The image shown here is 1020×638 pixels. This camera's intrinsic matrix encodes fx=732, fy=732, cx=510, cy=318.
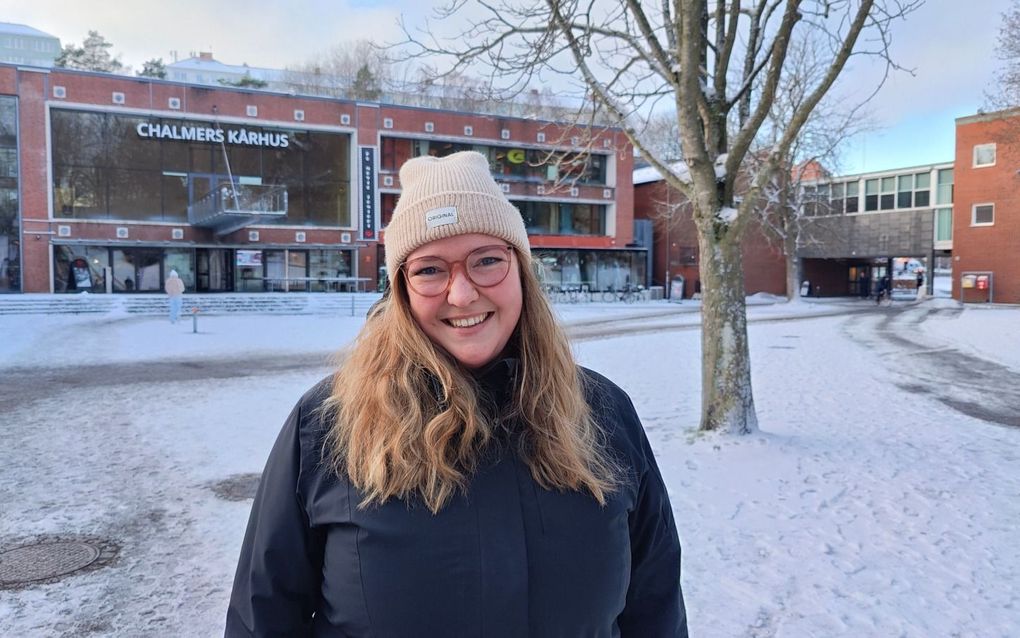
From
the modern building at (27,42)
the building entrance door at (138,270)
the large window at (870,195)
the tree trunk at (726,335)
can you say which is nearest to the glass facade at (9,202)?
the building entrance door at (138,270)

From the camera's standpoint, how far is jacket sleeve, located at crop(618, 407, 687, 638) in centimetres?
202

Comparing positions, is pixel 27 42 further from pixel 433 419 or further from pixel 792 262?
pixel 433 419

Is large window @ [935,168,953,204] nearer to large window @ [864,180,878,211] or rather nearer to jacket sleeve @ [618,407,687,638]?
large window @ [864,180,878,211]

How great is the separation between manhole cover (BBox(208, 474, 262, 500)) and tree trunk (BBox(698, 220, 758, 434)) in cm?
481

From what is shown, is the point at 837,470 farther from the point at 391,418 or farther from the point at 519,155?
the point at 519,155

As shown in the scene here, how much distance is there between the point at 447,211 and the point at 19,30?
4817 inches

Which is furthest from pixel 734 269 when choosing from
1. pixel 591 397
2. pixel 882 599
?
pixel 591 397

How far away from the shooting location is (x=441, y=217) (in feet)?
6.08

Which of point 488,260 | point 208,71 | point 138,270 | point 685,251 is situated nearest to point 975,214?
point 685,251

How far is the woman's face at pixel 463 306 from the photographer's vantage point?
186cm

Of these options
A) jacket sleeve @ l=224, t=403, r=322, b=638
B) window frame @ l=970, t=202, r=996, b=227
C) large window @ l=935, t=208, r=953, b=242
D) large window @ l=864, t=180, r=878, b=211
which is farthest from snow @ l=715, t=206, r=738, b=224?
large window @ l=864, t=180, r=878, b=211

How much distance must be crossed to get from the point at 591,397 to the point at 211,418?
27.3 ft

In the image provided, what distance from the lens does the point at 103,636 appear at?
3854 mm

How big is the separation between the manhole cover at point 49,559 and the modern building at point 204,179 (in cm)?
2959
